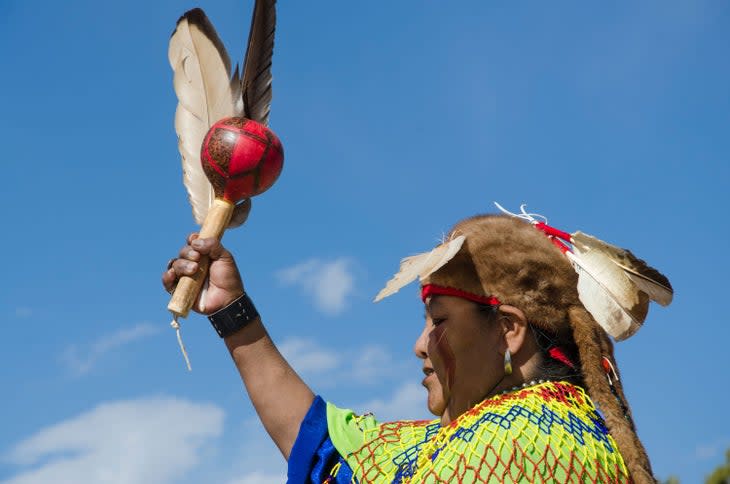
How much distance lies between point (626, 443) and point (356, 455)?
1031mm

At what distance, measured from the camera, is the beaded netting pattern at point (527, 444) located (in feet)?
7.99

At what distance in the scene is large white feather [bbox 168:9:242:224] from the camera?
3.37 metres

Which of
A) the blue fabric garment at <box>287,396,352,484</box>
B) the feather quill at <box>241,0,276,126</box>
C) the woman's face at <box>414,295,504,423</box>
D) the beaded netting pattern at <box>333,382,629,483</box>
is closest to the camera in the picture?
the beaded netting pattern at <box>333,382,629,483</box>

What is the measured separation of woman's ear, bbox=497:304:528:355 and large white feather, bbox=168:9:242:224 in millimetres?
1239

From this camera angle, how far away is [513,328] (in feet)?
9.46

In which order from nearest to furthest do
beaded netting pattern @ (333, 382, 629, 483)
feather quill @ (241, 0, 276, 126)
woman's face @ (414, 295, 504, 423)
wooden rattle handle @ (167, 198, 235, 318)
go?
beaded netting pattern @ (333, 382, 629, 483) → woman's face @ (414, 295, 504, 423) → wooden rattle handle @ (167, 198, 235, 318) → feather quill @ (241, 0, 276, 126)

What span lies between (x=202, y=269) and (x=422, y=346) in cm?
87

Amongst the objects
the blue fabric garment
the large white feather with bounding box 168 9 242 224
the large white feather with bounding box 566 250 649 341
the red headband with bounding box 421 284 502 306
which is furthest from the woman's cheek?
the large white feather with bounding box 168 9 242 224

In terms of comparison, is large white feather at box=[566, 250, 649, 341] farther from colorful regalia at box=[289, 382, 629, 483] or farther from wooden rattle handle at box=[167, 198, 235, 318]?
wooden rattle handle at box=[167, 198, 235, 318]

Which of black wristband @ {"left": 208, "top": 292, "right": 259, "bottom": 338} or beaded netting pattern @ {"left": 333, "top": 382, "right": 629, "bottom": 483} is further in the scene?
black wristband @ {"left": 208, "top": 292, "right": 259, "bottom": 338}

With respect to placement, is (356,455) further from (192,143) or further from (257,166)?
(192,143)

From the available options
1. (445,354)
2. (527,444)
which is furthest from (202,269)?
(527,444)

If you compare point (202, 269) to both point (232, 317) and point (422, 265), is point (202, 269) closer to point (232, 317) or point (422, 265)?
point (232, 317)

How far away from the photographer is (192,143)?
3410mm
